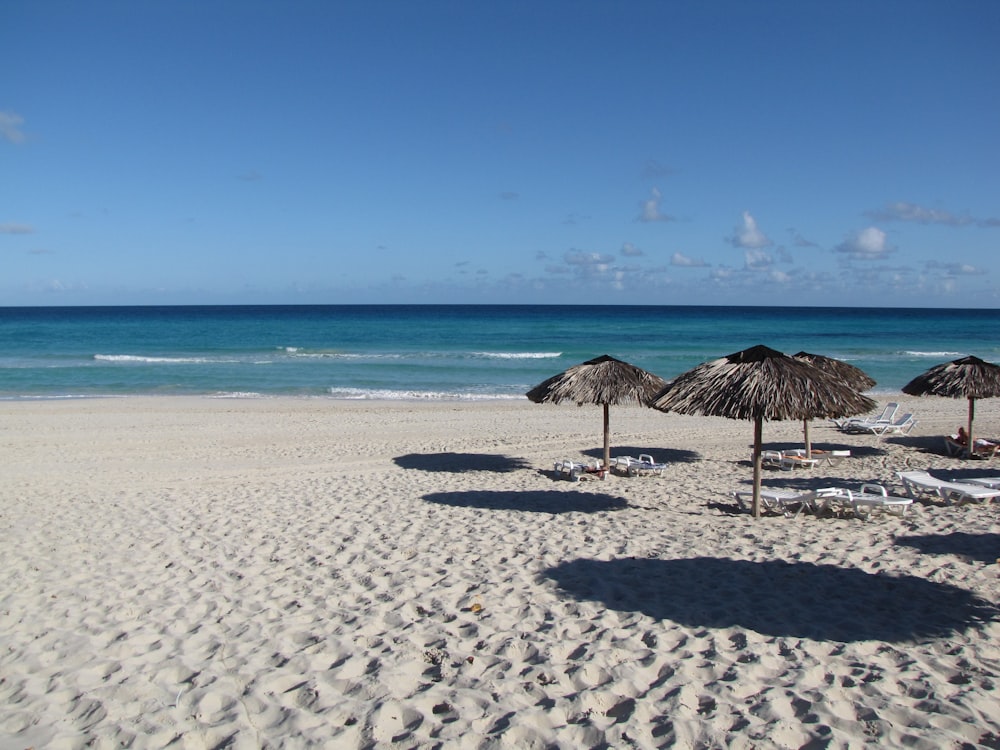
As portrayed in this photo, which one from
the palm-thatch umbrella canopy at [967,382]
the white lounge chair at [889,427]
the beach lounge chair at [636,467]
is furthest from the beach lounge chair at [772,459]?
the white lounge chair at [889,427]

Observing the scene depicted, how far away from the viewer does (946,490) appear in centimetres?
874

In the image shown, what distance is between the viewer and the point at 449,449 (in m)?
13.6

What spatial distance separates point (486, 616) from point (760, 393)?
4085 mm

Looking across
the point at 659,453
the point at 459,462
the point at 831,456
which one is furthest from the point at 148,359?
the point at 831,456

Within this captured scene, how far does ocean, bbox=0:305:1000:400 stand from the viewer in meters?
26.1

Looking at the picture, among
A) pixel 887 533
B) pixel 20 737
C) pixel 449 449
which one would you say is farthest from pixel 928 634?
pixel 449 449

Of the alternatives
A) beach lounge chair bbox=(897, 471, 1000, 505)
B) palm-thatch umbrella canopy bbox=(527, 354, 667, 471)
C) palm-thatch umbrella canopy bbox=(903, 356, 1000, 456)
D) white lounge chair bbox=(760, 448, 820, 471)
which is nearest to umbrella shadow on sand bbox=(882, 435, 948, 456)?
palm-thatch umbrella canopy bbox=(903, 356, 1000, 456)

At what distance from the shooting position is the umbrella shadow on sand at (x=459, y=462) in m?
11.7

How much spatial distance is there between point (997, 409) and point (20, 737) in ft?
70.7

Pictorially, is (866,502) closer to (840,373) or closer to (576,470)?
(576,470)

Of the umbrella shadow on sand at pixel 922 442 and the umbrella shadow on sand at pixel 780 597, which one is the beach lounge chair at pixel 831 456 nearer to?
the umbrella shadow on sand at pixel 922 442

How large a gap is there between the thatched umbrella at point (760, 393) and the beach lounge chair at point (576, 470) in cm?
273

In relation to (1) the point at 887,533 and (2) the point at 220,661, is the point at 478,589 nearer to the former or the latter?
(2) the point at 220,661

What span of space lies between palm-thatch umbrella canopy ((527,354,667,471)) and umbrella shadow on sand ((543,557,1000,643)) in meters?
4.22
